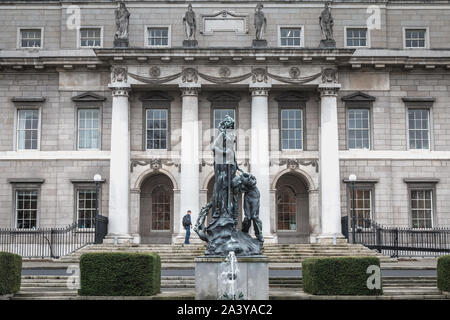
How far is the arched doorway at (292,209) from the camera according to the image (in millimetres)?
35406

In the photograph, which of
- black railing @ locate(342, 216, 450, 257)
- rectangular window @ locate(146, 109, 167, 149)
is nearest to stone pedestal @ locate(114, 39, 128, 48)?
rectangular window @ locate(146, 109, 167, 149)

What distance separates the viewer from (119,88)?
1339 inches

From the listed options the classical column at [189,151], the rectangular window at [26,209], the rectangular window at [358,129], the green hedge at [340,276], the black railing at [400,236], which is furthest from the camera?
the rectangular window at [358,129]

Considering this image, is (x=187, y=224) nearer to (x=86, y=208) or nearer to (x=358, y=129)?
(x=86, y=208)

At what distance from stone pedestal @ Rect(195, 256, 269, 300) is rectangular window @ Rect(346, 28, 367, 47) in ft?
72.5

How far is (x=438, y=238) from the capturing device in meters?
34.2

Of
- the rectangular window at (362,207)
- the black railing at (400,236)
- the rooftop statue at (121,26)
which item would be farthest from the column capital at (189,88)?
the black railing at (400,236)

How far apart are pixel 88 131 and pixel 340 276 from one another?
67.9 ft

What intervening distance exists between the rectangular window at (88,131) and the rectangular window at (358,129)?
13.5 meters

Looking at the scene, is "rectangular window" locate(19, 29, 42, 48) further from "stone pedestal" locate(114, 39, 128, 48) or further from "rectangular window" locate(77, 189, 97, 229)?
"rectangular window" locate(77, 189, 97, 229)

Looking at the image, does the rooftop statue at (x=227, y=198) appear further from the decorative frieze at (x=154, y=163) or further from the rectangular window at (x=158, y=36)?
the rectangular window at (x=158, y=36)

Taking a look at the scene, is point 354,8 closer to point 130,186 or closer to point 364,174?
point 364,174

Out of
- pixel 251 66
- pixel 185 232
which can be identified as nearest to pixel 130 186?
pixel 185 232
